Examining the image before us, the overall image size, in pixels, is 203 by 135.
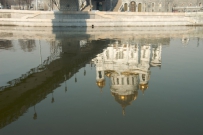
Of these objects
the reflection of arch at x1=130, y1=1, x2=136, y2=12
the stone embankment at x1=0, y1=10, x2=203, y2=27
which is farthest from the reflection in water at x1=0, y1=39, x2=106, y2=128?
the reflection of arch at x1=130, y1=1, x2=136, y2=12

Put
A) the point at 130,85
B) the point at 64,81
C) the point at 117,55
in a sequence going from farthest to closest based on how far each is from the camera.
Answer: the point at 117,55, the point at 130,85, the point at 64,81

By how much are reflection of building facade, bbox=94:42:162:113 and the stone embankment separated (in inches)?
1136

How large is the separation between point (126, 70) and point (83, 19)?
144ft

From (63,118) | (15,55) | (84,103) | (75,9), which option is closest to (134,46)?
(15,55)

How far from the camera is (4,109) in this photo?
1313 centimetres

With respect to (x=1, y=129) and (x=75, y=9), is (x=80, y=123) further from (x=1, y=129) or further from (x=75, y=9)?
(x=75, y=9)

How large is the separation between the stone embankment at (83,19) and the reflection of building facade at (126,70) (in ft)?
94.7

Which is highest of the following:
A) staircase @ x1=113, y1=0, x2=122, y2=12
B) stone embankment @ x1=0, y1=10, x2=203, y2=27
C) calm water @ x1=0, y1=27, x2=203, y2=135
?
staircase @ x1=113, y1=0, x2=122, y2=12

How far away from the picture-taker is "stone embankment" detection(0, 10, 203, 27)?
64.1 metres

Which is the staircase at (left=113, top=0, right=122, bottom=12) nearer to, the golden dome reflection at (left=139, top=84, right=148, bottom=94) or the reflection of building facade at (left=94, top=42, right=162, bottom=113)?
the reflection of building facade at (left=94, top=42, right=162, bottom=113)

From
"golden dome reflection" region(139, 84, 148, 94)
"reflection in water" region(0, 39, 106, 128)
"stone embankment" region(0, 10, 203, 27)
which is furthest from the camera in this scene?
"stone embankment" region(0, 10, 203, 27)

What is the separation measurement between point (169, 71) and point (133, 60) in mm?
7421

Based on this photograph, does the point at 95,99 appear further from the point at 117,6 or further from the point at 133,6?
the point at 133,6

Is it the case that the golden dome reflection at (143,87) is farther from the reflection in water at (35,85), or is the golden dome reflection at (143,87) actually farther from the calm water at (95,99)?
the reflection in water at (35,85)
